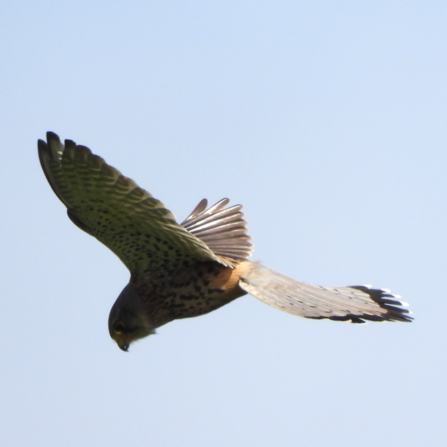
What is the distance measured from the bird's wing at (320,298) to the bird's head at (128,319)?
2.67 feet

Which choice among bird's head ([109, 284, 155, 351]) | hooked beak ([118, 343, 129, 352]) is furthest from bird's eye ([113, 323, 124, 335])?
hooked beak ([118, 343, 129, 352])

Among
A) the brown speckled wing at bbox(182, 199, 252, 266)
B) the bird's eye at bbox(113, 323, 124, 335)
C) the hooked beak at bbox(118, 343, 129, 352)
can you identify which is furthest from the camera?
the brown speckled wing at bbox(182, 199, 252, 266)

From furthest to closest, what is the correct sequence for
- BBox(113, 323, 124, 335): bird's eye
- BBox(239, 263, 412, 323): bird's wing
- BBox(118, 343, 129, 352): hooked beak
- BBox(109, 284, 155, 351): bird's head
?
1. BBox(118, 343, 129, 352): hooked beak
2. BBox(113, 323, 124, 335): bird's eye
3. BBox(109, 284, 155, 351): bird's head
4. BBox(239, 263, 412, 323): bird's wing

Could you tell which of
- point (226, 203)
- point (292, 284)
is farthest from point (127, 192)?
point (226, 203)

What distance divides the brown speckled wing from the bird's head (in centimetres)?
82

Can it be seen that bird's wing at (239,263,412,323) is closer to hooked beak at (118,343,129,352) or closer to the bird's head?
the bird's head

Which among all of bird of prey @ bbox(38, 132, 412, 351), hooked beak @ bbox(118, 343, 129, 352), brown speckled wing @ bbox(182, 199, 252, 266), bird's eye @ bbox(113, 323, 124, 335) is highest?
brown speckled wing @ bbox(182, 199, 252, 266)

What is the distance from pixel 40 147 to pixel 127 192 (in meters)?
0.62

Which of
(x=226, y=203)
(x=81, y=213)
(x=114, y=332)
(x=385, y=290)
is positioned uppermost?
(x=226, y=203)

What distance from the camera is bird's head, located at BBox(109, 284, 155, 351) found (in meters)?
5.51

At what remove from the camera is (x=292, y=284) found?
512cm

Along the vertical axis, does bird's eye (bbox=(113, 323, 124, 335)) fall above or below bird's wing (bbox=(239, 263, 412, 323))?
below

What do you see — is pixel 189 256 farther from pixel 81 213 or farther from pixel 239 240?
pixel 239 240

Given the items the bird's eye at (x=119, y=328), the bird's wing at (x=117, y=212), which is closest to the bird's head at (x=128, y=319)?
the bird's eye at (x=119, y=328)
